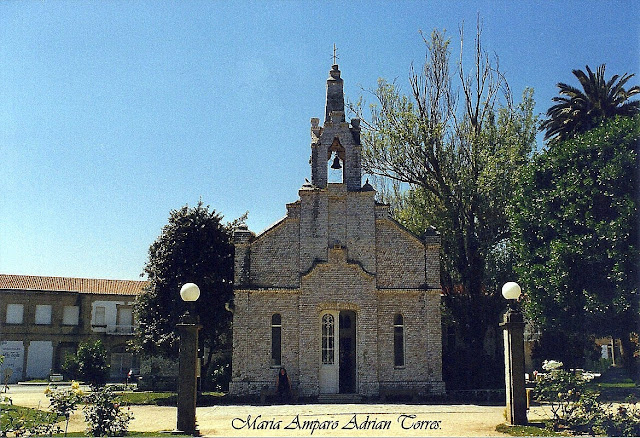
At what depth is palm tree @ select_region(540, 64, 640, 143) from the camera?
30.1 metres

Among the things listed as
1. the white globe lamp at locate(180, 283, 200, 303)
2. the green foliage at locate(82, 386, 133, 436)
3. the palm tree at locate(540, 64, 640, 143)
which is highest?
the palm tree at locate(540, 64, 640, 143)

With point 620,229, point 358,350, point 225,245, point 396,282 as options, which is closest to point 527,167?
point 620,229

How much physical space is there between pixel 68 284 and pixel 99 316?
12.1ft

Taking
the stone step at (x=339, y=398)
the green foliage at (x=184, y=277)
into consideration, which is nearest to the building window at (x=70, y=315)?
the green foliage at (x=184, y=277)

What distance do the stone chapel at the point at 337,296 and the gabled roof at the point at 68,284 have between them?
27.3 meters

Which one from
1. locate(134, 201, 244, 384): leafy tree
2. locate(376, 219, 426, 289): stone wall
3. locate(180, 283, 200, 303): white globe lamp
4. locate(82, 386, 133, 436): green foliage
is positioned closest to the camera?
locate(82, 386, 133, 436): green foliage

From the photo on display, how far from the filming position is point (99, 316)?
1909 inches

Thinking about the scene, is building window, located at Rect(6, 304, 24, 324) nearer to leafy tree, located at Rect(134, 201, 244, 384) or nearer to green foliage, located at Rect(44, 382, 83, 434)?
leafy tree, located at Rect(134, 201, 244, 384)

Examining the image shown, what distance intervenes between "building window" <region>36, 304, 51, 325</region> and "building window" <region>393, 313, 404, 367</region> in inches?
1330

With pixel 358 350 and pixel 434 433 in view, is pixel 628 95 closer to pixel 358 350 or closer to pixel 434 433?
pixel 358 350

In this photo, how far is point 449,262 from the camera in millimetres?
29359

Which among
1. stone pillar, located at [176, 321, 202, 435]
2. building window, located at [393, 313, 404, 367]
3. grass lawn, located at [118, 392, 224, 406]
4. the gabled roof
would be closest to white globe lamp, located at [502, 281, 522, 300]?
stone pillar, located at [176, 321, 202, 435]

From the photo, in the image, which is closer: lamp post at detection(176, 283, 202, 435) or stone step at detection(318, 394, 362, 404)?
lamp post at detection(176, 283, 202, 435)

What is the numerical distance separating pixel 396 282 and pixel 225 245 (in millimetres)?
8715
